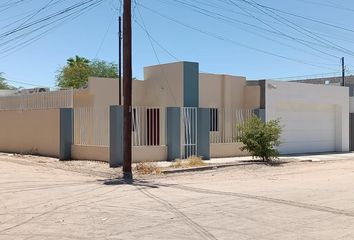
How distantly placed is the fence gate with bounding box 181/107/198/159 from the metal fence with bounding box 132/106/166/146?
1.04m

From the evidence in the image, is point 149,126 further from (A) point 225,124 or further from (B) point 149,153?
(A) point 225,124

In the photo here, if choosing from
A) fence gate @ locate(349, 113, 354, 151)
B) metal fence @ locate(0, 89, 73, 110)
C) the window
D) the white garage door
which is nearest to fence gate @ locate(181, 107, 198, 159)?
the window

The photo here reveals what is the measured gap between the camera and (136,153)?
2261 cm

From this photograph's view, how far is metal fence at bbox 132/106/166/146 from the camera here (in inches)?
915

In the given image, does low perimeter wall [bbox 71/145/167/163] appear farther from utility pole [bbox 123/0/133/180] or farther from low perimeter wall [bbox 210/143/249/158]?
→ utility pole [bbox 123/0/133/180]

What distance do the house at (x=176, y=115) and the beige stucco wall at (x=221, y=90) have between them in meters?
0.05

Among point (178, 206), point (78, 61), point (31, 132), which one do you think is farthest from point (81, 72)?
point (178, 206)

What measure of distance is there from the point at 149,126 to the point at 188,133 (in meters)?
1.92

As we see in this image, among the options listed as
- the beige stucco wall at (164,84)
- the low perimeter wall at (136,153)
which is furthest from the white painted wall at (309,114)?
the low perimeter wall at (136,153)

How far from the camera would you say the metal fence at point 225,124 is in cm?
2717

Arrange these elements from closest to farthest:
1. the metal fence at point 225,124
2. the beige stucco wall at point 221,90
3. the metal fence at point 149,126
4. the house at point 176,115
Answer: the metal fence at point 149,126 < the house at point 176,115 < the metal fence at point 225,124 < the beige stucco wall at point 221,90

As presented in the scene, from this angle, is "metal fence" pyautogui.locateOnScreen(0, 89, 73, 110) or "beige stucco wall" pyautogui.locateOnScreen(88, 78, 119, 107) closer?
"metal fence" pyautogui.locateOnScreen(0, 89, 73, 110)

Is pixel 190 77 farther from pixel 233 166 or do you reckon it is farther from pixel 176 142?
pixel 233 166

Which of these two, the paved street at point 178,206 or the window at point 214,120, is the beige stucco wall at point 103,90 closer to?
the window at point 214,120
